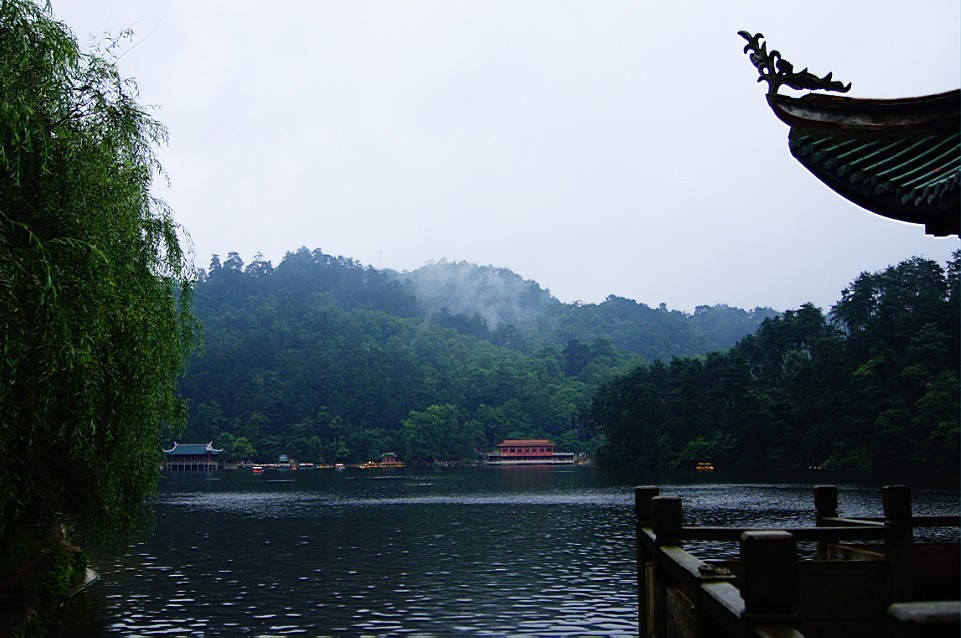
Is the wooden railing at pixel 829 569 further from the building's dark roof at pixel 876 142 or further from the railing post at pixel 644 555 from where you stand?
Answer: the building's dark roof at pixel 876 142

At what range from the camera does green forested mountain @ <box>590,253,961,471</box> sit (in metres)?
68.2

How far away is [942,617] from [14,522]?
492 inches

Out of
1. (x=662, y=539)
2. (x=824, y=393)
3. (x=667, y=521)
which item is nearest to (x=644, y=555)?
(x=662, y=539)

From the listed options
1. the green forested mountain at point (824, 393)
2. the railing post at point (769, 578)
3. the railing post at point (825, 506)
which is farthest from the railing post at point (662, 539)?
the green forested mountain at point (824, 393)

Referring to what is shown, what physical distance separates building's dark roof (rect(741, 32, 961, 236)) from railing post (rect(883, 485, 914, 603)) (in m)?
2.77

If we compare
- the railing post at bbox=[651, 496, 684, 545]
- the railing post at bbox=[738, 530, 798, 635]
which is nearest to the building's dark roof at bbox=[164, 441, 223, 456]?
the railing post at bbox=[651, 496, 684, 545]

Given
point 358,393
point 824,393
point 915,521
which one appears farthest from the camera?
point 358,393

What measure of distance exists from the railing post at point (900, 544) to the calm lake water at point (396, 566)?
9.10m

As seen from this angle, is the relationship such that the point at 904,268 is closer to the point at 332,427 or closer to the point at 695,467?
the point at 695,467

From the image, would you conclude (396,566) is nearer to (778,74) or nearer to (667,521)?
(667,521)

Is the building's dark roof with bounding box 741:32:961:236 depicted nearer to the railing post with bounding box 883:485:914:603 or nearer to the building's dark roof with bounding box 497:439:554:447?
the railing post with bounding box 883:485:914:603

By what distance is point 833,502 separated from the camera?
850 centimetres

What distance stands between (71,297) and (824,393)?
77863mm

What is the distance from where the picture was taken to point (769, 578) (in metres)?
3.72
